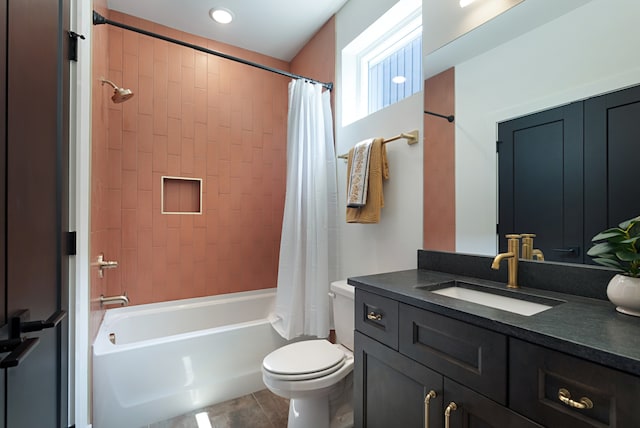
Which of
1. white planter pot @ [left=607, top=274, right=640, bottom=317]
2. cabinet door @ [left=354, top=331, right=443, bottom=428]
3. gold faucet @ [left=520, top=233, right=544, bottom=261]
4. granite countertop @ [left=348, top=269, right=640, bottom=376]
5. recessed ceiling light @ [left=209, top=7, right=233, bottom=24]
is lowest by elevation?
cabinet door @ [left=354, top=331, right=443, bottom=428]

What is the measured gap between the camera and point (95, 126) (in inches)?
61.1

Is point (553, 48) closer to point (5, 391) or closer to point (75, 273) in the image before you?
point (5, 391)

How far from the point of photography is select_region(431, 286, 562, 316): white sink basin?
Answer: 1002 millimetres

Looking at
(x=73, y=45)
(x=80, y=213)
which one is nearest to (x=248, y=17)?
(x=73, y=45)

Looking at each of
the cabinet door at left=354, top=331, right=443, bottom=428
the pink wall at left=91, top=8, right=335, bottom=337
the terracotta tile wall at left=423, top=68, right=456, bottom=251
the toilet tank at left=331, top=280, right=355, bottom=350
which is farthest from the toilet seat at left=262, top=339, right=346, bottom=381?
the pink wall at left=91, top=8, right=335, bottom=337

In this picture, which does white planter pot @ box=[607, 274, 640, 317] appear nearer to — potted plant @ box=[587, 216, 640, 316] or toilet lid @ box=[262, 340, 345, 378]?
potted plant @ box=[587, 216, 640, 316]

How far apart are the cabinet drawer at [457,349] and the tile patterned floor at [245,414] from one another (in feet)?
3.81

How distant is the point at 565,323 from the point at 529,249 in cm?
48

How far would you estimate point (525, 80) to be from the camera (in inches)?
46.3

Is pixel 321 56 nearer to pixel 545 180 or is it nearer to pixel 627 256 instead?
pixel 545 180

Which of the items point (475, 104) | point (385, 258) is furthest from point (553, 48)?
point (385, 258)

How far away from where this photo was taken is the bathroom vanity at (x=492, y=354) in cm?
61

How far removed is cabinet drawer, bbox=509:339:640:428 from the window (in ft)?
4.78

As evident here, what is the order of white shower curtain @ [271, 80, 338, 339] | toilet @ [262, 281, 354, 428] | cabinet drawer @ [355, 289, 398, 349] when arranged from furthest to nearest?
white shower curtain @ [271, 80, 338, 339]
toilet @ [262, 281, 354, 428]
cabinet drawer @ [355, 289, 398, 349]
